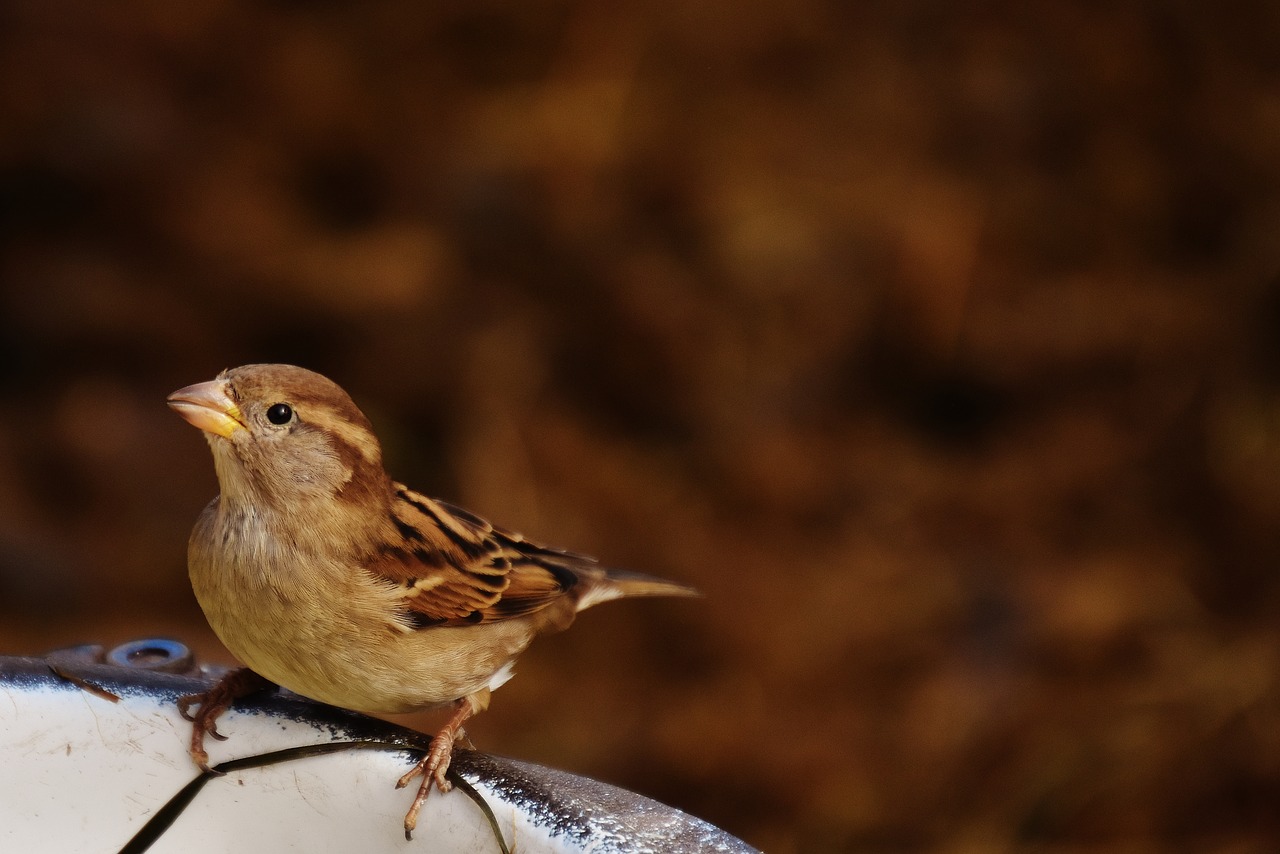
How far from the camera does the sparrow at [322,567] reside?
1.69 metres

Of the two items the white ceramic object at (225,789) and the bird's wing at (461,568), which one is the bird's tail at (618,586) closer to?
the bird's wing at (461,568)

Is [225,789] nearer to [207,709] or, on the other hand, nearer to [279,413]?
[207,709]

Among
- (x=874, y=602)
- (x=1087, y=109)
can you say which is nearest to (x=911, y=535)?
(x=874, y=602)

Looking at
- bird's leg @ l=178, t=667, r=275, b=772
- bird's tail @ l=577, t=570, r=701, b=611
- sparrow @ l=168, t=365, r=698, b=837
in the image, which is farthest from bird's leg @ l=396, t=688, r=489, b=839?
bird's tail @ l=577, t=570, r=701, b=611

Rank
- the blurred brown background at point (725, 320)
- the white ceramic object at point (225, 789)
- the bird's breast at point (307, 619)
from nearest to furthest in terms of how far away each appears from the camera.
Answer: the white ceramic object at point (225, 789), the bird's breast at point (307, 619), the blurred brown background at point (725, 320)

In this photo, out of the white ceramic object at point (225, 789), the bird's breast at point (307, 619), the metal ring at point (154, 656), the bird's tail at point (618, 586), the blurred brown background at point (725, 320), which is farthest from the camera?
the blurred brown background at point (725, 320)

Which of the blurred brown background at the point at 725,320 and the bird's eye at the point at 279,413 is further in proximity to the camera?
the blurred brown background at the point at 725,320

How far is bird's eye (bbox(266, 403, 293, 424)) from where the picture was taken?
1.74m

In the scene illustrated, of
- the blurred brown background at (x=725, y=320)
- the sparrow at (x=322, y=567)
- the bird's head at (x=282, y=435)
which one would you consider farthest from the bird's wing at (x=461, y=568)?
the blurred brown background at (x=725, y=320)

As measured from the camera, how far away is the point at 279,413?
1745 mm

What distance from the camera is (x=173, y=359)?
14.4 feet

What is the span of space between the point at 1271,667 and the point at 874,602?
3.51ft

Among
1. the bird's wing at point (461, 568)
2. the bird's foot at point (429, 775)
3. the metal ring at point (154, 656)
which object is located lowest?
the metal ring at point (154, 656)

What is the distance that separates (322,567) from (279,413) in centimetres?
19
